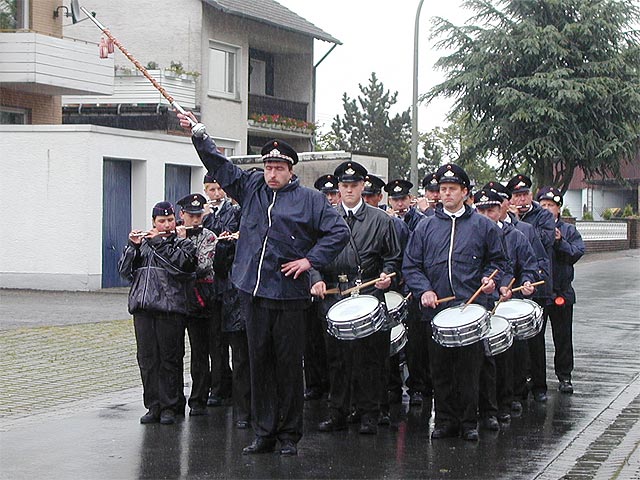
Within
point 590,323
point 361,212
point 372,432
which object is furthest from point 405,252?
point 590,323

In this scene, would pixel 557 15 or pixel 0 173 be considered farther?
pixel 557 15

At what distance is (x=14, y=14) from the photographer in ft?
92.7

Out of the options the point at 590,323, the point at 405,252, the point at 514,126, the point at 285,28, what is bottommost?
the point at 590,323

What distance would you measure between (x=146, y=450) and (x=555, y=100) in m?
34.4

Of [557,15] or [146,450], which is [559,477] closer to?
[146,450]

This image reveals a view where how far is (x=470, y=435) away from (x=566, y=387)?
301 cm

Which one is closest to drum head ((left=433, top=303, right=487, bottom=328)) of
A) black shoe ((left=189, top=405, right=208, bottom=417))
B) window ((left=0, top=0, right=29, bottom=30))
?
black shoe ((left=189, top=405, right=208, bottom=417))

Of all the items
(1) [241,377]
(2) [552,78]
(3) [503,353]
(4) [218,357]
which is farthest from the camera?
(2) [552,78]

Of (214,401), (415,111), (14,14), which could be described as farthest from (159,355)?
(14,14)

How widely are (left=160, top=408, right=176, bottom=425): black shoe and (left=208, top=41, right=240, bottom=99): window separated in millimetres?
27414

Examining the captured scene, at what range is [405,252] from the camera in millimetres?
9422

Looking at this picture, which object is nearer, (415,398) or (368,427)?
(368,427)

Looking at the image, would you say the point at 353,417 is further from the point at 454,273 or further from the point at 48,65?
the point at 48,65

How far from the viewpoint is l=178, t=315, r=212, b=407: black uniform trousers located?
10.1m
